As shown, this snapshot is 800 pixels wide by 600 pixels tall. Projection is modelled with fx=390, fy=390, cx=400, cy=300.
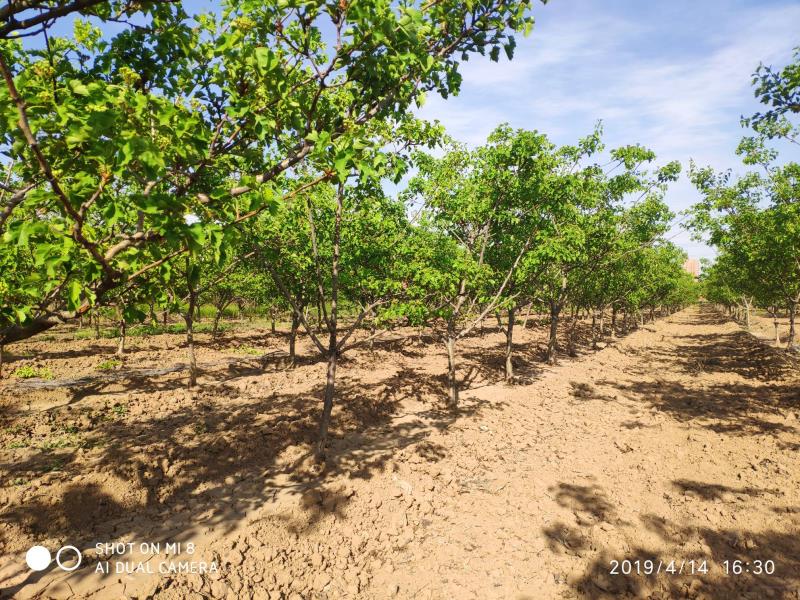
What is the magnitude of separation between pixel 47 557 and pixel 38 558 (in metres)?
0.20

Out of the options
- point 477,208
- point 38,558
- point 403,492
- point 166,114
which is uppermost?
point 477,208

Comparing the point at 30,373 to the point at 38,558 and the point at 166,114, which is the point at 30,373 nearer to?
the point at 38,558

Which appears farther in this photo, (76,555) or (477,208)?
(477,208)

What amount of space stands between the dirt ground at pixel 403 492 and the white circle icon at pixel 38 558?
0.53 feet

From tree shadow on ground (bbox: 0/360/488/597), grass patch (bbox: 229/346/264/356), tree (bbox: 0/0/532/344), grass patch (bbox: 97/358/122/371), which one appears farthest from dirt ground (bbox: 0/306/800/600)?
grass patch (bbox: 229/346/264/356)

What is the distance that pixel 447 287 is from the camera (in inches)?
448

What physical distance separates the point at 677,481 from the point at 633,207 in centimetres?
1414

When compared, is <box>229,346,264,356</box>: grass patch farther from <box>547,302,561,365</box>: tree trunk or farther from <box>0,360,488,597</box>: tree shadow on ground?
<box>547,302,561,365</box>: tree trunk

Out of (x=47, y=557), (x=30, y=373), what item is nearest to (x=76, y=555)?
(x=47, y=557)

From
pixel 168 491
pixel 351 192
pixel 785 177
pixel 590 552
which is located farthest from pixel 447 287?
pixel 785 177

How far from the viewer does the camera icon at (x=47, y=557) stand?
5.84 m

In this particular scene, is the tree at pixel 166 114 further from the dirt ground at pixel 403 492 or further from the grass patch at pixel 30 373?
the grass patch at pixel 30 373

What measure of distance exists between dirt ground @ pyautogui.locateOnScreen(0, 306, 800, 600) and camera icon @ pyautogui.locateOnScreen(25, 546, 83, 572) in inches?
4.4

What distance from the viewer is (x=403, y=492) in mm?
8195
